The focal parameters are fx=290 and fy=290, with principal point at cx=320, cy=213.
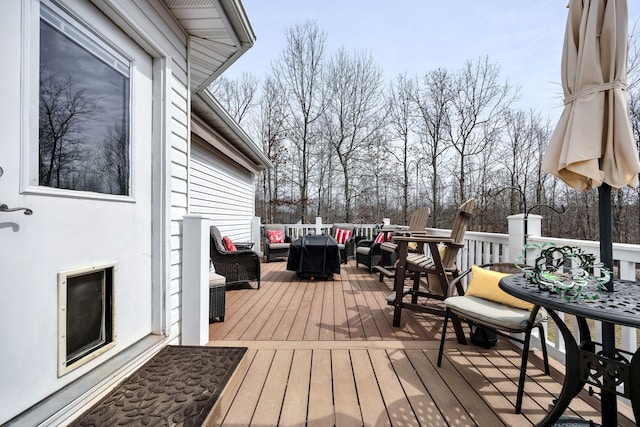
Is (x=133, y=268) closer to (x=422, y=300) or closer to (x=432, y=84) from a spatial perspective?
(x=422, y=300)

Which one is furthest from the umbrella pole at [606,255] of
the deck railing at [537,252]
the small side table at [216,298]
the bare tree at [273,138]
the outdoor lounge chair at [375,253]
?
the bare tree at [273,138]

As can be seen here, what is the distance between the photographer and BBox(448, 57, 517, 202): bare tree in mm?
11320

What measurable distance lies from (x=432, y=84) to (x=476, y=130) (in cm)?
256

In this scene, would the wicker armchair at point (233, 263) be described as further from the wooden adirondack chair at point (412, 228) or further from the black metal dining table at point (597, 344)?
the black metal dining table at point (597, 344)

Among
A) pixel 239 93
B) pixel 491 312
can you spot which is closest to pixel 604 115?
pixel 491 312

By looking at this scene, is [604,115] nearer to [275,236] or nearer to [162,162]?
[162,162]

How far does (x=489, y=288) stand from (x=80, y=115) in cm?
293

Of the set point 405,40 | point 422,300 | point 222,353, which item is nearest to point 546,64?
point 405,40

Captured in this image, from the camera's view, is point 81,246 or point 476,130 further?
point 476,130

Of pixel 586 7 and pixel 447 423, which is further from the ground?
pixel 586 7

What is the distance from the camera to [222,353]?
213 cm

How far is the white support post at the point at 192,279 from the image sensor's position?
2320 mm

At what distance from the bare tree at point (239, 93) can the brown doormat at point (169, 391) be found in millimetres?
13460

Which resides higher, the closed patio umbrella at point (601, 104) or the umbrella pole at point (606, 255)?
the closed patio umbrella at point (601, 104)
